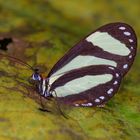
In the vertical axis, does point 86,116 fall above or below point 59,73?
below

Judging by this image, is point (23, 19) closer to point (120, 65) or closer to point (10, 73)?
point (10, 73)

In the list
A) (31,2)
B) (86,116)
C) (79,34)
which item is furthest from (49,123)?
(31,2)

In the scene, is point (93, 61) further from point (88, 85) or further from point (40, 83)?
point (40, 83)

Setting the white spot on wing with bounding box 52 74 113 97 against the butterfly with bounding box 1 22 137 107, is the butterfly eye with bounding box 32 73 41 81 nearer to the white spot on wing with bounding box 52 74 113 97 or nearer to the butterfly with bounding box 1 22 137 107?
the butterfly with bounding box 1 22 137 107

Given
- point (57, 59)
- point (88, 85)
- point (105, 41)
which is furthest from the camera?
point (57, 59)

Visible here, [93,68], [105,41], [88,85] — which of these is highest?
[105,41]

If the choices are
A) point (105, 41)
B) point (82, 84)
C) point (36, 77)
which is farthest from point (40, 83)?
point (105, 41)
